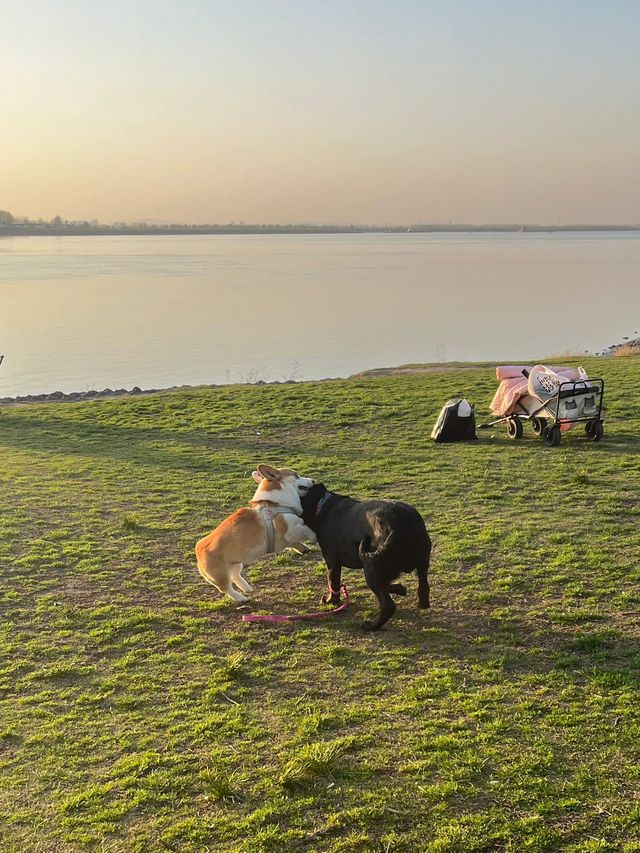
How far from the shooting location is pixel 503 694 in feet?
12.8

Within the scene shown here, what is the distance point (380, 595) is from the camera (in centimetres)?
470

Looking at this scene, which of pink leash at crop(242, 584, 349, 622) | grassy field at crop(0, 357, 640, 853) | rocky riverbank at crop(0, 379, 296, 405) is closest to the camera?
grassy field at crop(0, 357, 640, 853)

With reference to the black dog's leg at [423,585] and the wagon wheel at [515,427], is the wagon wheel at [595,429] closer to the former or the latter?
the wagon wheel at [515,427]

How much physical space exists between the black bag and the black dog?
5049 millimetres

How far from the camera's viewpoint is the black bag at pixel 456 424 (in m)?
10.1

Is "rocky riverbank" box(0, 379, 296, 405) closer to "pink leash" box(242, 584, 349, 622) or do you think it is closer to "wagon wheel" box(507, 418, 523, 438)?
"wagon wheel" box(507, 418, 523, 438)

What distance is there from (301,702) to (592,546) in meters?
3.02

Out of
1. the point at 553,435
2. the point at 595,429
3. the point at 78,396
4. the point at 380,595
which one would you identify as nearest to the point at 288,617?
the point at 380,595

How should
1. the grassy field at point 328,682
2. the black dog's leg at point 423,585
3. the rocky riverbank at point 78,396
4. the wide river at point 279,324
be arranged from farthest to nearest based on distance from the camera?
1. the wide river at point 279,324
2. the rocky riverbank at point 78,396
3. the black dog's leg at point 423,585
4. the grassy field at point 328,682

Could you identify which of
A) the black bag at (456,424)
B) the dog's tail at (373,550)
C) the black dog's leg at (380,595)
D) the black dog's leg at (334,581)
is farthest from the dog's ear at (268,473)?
the black bag at (456,424)

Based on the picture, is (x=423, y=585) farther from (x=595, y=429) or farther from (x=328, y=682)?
(x=595, y=429)

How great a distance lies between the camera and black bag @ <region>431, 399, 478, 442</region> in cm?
1014

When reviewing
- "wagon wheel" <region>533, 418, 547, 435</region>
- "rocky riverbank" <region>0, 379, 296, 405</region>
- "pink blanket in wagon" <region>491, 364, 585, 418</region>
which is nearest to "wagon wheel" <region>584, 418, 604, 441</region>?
"wagon wheel" <region>533, 418, 547, 435</region>

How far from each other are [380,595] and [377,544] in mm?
311
